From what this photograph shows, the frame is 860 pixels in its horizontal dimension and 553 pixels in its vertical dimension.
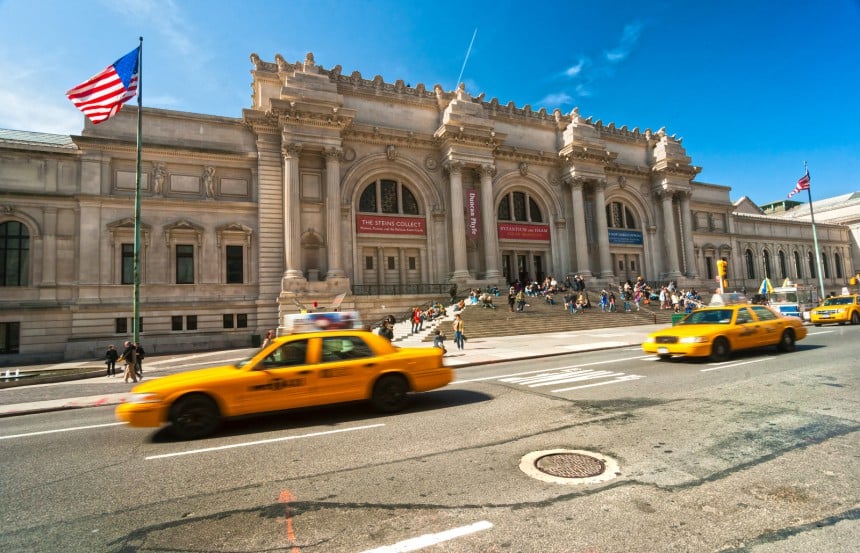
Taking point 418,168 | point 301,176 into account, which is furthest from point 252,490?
point 418,168

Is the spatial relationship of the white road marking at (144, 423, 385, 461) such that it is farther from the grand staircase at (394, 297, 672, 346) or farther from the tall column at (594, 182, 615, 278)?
the tall column at (594, 182, 615, 278)

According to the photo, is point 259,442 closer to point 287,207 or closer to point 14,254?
point 287,207

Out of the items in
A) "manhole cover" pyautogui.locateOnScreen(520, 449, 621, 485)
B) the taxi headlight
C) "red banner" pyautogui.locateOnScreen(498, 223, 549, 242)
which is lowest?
"manhole cover" pyautogui.locateOnScreen(520, 449, 621, 485)

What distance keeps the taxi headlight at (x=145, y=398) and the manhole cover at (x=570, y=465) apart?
18.6 ft

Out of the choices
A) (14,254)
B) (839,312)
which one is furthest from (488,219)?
(14,254)

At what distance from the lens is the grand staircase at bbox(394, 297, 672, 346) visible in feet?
74.8

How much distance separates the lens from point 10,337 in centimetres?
2325

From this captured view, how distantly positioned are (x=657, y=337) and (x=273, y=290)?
23.3m

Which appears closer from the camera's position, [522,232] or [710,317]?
[710,317]

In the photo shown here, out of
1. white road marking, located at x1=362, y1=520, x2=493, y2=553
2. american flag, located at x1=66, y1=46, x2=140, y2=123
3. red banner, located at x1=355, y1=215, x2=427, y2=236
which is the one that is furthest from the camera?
red banner, located at x1=355, y1=215, x2=427, y2=236

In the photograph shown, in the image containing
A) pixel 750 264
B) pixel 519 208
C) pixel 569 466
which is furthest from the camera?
pixel 750 264

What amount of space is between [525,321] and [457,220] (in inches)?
438

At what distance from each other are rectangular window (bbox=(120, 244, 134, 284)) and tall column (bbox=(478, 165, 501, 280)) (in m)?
24.6

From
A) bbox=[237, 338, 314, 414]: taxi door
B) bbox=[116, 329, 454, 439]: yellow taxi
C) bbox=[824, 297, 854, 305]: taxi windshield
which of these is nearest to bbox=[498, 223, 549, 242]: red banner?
bbox=[824, 297, 854, 305]: taxi windshield
